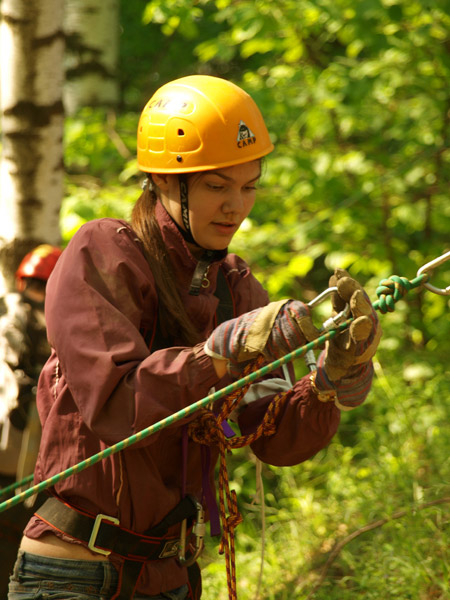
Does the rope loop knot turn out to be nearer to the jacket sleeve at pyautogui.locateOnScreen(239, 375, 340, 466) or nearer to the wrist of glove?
the wrist of glove

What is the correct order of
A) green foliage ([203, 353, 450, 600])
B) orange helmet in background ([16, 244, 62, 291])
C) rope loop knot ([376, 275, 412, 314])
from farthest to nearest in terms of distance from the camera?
orange helmet in background ([16, 244, 62, 291])
green foliage ([203, 353, 450, 600])
rope loop knot ([376, 275, 412, 314])

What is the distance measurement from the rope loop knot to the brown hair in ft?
1.68

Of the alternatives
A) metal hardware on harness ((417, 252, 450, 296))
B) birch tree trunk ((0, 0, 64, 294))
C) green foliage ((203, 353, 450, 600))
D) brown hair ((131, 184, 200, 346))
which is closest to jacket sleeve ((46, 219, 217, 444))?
brown hair ((131, 184, 200, 346))

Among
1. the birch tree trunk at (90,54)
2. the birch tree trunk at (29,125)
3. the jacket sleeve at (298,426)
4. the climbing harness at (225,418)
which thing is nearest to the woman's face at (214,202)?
the climbing harness at (225,418)

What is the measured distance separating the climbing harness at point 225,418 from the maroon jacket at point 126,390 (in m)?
0.04

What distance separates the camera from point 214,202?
2188 mm

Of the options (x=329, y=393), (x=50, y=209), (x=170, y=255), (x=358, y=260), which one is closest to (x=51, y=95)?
(x=50, y=209)

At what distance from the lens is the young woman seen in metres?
1.87

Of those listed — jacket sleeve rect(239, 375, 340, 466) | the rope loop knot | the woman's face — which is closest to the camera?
the rope loop knot

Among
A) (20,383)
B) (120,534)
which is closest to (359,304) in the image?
(120,534)

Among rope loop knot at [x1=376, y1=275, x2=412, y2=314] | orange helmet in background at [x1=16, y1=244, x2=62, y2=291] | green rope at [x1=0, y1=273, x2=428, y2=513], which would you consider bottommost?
orange helmet in background at [x1=16, y1=244, x2=62, y2=291]

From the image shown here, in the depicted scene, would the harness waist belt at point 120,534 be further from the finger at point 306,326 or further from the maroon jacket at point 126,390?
the finger at point 306,326

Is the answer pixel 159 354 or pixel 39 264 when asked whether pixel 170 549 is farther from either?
pixel 39 264

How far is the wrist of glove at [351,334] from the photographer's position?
→ 1830 mm
